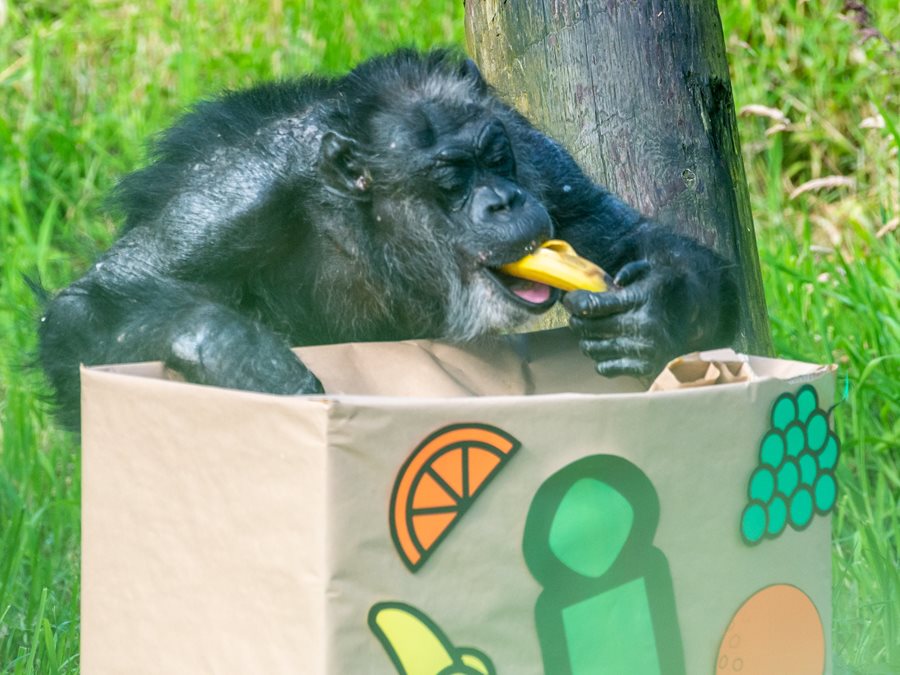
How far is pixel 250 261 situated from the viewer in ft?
8.07

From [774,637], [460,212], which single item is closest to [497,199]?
[460,212]

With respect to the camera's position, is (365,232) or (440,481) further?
(365,232)

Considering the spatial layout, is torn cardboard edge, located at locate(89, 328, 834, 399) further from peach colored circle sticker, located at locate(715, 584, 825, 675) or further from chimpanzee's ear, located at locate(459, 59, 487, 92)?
chimpanzee's ear, located at locate(459, 59, 487, 92)

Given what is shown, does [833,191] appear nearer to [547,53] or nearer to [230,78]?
[230,78]

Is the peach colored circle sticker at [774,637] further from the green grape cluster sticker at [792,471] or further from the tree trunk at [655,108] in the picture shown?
the tree trunk at [655,108]

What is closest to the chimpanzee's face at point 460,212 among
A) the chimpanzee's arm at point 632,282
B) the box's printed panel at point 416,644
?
the chimpanzee's arm at point 632,282

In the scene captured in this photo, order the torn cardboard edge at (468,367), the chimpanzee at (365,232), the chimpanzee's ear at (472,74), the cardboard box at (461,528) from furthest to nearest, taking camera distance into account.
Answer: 1. the chimpanzee's ear at (472,74)
2. the chimpanzee at (365,232)
3. the torn cardboard edge at (468,367)
4. the cardboard box at (461,528)

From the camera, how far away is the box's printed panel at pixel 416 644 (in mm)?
1399

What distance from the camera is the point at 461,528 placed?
145 centimetres

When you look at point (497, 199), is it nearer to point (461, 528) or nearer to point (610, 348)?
point (610, 348)

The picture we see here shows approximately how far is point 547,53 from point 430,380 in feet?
3.68

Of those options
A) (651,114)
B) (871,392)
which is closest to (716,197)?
(651,114)

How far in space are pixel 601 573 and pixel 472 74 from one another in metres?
1.40

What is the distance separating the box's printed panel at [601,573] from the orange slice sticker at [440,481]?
0.08 m
